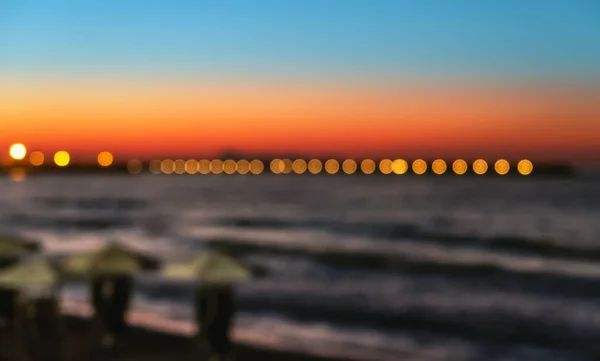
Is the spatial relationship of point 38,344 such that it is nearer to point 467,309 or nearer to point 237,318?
point 237,318

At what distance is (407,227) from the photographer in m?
79.2

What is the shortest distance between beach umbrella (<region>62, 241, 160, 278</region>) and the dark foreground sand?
147 cm

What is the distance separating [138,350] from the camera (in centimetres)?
1644

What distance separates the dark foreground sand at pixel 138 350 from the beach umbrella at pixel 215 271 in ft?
6.72

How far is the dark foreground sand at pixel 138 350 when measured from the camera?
15781mm

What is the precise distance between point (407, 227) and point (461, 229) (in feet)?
18.9

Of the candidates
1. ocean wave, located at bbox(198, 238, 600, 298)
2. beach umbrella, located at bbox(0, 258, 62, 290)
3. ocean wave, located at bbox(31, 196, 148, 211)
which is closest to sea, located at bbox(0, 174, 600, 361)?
ocean wave, located at bbox(198, 238, 600, 298)

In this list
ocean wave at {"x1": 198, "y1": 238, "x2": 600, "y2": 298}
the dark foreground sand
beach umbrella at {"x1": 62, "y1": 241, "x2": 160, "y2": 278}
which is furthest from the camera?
ocean wave at {"x1": 198, "y1": 238, "x2": 600, "y2": 298}

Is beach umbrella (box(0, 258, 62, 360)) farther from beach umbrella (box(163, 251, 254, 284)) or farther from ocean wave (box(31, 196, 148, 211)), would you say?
ocean wave (box(31, 196, 148, 211))

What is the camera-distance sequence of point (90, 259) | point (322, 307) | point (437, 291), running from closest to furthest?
point (90, 259), point (322, 307), point (437, 291)

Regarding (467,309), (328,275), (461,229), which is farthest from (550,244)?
(467,309)

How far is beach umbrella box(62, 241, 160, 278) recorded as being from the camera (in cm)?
1552

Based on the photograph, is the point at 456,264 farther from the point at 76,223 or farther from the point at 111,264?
the point at 76,223

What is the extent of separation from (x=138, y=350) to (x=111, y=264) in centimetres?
186
